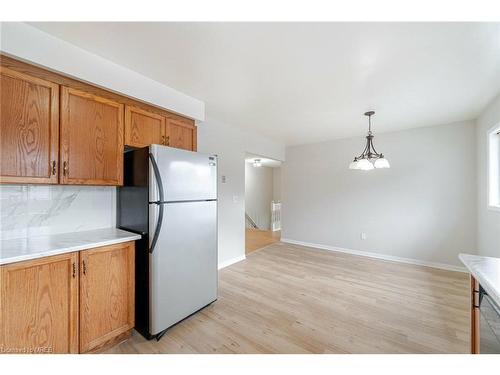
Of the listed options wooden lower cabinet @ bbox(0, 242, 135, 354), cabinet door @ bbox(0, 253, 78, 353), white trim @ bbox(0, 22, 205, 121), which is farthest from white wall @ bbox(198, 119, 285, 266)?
cabinet door @ bbox(0, 253, 78, 353)

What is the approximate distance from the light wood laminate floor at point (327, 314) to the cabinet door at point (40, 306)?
45 cm

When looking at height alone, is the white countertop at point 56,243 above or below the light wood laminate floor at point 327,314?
above

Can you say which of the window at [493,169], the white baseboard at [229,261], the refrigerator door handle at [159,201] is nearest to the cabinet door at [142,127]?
the refrigerator door handle at [159,201]

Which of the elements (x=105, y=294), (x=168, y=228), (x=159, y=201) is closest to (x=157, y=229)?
(x=168, y=228)

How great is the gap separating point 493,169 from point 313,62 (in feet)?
9.82

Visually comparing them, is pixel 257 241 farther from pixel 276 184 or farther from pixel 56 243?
pixel 56 243

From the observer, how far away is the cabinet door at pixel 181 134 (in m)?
2.39

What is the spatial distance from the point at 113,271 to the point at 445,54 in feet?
10.6

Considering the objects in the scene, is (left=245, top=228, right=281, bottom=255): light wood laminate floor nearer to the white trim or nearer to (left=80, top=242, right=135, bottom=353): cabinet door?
(left=80, top=242, right=135, bottom=353): cabinet door

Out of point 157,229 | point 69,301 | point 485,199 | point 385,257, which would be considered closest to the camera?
point 69,301

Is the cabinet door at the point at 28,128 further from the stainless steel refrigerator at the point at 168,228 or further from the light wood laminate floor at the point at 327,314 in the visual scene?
the light wood laminate floor at the point at 327,314

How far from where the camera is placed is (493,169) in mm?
2740
